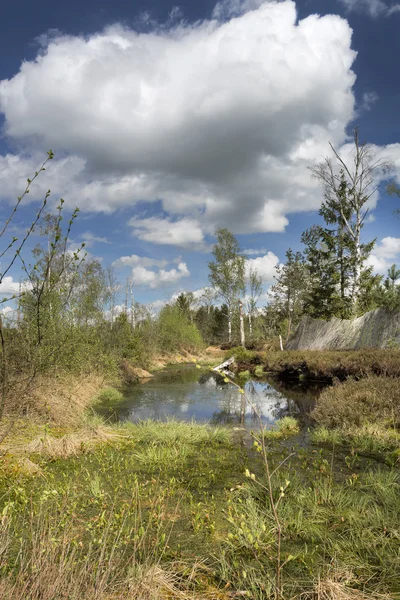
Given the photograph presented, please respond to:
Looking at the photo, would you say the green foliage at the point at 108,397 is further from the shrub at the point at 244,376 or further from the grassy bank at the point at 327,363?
the shrub at the point at 244,376

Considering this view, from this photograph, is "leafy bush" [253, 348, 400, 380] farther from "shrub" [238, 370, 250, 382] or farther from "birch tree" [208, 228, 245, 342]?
"birch tree" [208, 228, 245, 342]

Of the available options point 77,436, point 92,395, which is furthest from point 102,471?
point 92,395

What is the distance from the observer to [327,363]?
620 inches

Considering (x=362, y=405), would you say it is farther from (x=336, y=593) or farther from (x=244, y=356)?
(x=244, y=356)

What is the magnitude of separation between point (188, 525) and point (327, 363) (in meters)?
13.2

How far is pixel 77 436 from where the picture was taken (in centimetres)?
666

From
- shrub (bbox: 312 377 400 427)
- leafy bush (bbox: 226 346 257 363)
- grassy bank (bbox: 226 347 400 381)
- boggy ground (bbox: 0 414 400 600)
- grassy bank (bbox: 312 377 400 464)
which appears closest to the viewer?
boggy ground (bbox: 0 414 400 600)

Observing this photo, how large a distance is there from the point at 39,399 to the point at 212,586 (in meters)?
6.31

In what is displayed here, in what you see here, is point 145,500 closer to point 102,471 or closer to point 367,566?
point 102,471

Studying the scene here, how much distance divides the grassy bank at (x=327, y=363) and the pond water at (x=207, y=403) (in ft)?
4.23

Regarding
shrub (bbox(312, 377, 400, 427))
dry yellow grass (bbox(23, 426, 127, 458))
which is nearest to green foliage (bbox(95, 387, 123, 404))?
dry yellow grass (bbox(23, 426, 127, 458))

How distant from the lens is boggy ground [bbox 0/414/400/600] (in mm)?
2435

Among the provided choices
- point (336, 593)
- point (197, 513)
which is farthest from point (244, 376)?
point (336, 593)

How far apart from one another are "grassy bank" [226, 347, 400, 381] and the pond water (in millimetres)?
1289
